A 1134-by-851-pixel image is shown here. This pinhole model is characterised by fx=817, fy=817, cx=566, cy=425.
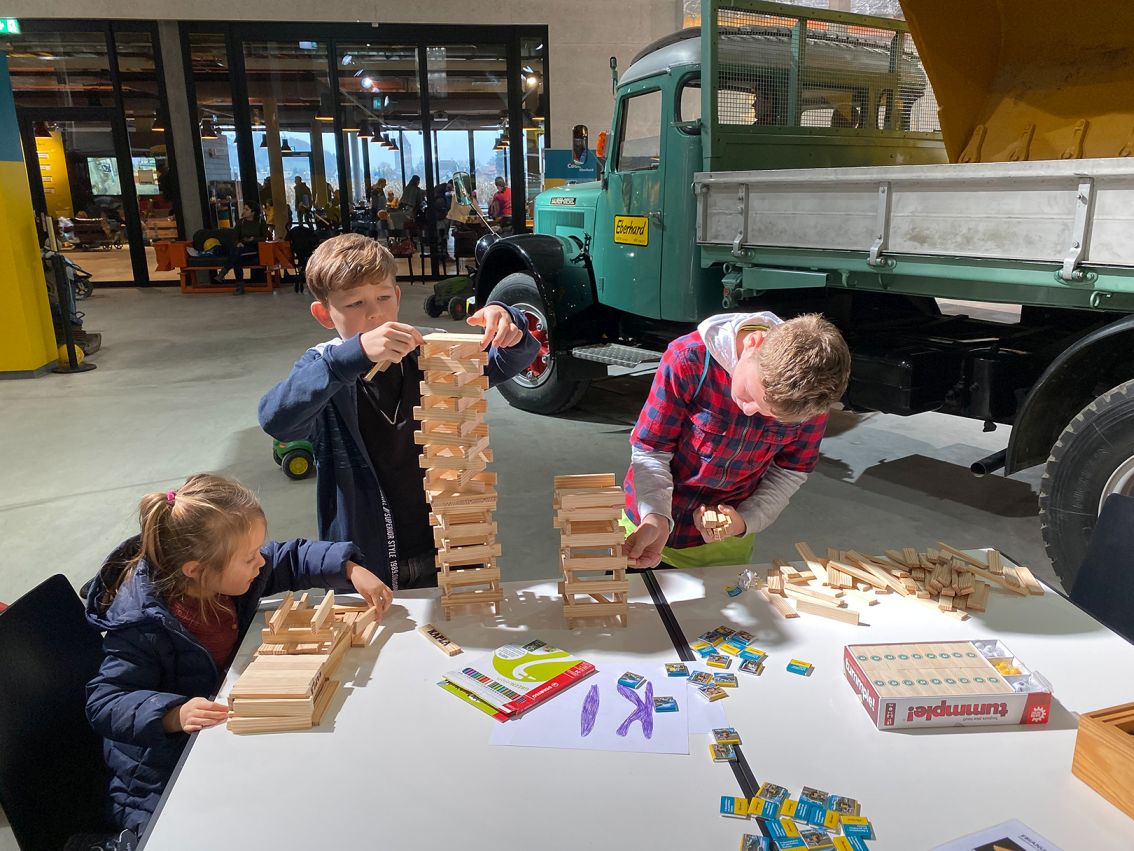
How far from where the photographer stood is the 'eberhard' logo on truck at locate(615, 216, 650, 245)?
5082 millimetres

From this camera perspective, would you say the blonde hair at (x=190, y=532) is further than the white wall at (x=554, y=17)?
No

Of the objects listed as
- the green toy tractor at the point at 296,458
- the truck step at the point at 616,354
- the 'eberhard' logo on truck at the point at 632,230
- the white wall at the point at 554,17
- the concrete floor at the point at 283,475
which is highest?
the white wall at the point at 554,17

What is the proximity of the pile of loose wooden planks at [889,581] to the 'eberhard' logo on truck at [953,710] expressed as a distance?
37 cm

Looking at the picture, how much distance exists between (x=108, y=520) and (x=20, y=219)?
15.0 feet

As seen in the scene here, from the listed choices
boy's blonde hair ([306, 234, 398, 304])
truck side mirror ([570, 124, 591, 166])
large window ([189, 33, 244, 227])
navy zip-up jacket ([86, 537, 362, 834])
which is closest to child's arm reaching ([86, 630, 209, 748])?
navy zip-up jacket ([86, 537, 362, 834])

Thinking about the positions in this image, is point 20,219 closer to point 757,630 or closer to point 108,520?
point 108,520

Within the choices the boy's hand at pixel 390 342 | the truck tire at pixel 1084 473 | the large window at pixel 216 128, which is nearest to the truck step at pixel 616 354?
the truck tire at pixel 1084 473

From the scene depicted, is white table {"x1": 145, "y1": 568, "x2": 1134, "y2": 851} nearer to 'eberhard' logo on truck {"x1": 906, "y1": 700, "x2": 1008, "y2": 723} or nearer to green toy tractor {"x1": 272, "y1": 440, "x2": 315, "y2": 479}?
'eberhard' logo on truck {"x1": 906, "y1": 700, "x2": 1008, "y2": 723}

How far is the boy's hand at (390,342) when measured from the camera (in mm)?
1761

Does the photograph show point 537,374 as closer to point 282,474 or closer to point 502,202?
point 282,474

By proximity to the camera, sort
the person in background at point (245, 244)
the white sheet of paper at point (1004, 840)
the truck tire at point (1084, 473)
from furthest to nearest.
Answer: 1. the person in background at point (245, 244)
2. the truck tire at point (1084, 473)
3. the white sheet of paper at point (1004, 840)

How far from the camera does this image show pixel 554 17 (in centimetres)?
1280

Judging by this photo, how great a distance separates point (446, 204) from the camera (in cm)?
1360

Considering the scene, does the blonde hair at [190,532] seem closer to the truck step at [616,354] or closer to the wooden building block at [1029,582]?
the wooden building block at [1029,582]
